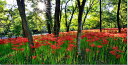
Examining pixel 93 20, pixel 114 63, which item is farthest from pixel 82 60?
pixel 93 20

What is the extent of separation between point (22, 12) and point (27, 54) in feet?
6.57

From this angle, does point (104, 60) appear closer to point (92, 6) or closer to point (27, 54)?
point (27, 54)

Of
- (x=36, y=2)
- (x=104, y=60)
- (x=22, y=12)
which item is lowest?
(x=104, y=60)

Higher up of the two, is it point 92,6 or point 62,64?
point 92,6

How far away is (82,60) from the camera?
5395 mm

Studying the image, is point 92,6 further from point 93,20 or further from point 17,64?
point 17,64

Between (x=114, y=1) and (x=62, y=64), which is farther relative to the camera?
(x=114, y=1)

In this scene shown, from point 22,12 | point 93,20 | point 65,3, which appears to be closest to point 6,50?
point 22,12

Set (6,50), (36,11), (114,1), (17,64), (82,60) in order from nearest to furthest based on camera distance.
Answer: (17,64), (82,60), (6,50), (36,11), (114,1)

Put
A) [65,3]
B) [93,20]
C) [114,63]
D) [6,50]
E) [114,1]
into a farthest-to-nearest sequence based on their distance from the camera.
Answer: [93,20] → [65,3] → [114,1] → [6,50] → [114,63]

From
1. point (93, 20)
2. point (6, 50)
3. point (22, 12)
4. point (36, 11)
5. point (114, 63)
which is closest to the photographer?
point (114, 63)

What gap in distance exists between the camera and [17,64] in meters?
5.04

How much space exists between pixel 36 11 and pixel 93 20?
75.5 feet

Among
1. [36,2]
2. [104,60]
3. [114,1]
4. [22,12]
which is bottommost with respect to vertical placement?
[104,60]
